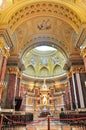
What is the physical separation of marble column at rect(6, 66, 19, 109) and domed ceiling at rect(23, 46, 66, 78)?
432 inches

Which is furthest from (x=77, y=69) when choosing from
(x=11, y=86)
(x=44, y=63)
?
(x=44, y=63)

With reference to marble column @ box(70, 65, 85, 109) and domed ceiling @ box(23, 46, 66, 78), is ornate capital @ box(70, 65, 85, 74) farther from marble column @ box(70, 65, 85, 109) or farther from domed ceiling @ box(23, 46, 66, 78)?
domed ceiling @ box(23, 46, 66, 78)

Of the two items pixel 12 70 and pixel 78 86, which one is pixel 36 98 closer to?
pixel 12 70

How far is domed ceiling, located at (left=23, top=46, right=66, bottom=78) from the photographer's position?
25.9 m

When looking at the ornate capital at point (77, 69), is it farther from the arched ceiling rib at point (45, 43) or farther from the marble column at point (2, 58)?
the marble column at point (2, 58)

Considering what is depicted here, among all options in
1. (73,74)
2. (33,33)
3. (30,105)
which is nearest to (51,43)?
(33,33)

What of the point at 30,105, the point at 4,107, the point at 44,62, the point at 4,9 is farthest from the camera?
the point at 44,62

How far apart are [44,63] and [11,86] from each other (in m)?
14.4

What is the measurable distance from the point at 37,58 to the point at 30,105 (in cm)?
974

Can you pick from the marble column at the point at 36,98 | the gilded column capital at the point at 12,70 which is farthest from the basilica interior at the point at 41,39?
the marble column at the point at 36,98

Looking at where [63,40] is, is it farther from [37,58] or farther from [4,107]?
[37,58]

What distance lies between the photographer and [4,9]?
10.9 metres

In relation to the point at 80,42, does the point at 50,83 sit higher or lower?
lower

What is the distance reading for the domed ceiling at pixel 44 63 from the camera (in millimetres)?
25891
